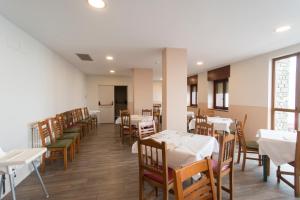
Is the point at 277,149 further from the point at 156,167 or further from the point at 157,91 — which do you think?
the point at 157,91

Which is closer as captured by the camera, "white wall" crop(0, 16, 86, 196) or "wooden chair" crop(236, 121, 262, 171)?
"white wall" crop(0, 16, 86, 196)

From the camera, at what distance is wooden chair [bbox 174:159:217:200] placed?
0.92 metres

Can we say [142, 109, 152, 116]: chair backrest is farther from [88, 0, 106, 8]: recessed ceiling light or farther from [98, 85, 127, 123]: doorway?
[88, 0, 106, 8]: recessed ceiling light

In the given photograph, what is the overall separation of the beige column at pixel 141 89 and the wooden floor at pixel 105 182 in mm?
2537

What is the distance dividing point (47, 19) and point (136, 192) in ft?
9.16

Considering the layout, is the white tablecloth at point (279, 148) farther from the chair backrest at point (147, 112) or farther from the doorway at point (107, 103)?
the doorway at point (107, 103)

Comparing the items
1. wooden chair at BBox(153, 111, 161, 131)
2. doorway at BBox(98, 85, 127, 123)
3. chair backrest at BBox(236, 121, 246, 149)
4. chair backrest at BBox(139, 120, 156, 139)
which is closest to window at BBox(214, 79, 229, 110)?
wooden chair at BBox(153, 111, 161, 131)

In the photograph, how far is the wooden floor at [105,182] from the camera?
6.98 feet

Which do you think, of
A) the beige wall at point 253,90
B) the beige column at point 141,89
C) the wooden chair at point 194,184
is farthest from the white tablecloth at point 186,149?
the beige column at point 141,89

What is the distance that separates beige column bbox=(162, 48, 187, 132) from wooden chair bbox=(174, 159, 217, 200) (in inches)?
92.7

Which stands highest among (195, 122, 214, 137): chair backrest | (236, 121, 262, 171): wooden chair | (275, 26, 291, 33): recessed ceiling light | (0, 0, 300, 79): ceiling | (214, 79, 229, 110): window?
(275, 26, 291, 33): recessed ceiling light

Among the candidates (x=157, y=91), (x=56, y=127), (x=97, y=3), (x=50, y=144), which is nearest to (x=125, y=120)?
(x=56, y=127)

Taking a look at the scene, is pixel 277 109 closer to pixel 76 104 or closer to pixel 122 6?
pixel 122 6

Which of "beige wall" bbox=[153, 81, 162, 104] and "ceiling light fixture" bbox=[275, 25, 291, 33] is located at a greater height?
"ceiling light fixture" bbox=[275, 25, 291, 33]
